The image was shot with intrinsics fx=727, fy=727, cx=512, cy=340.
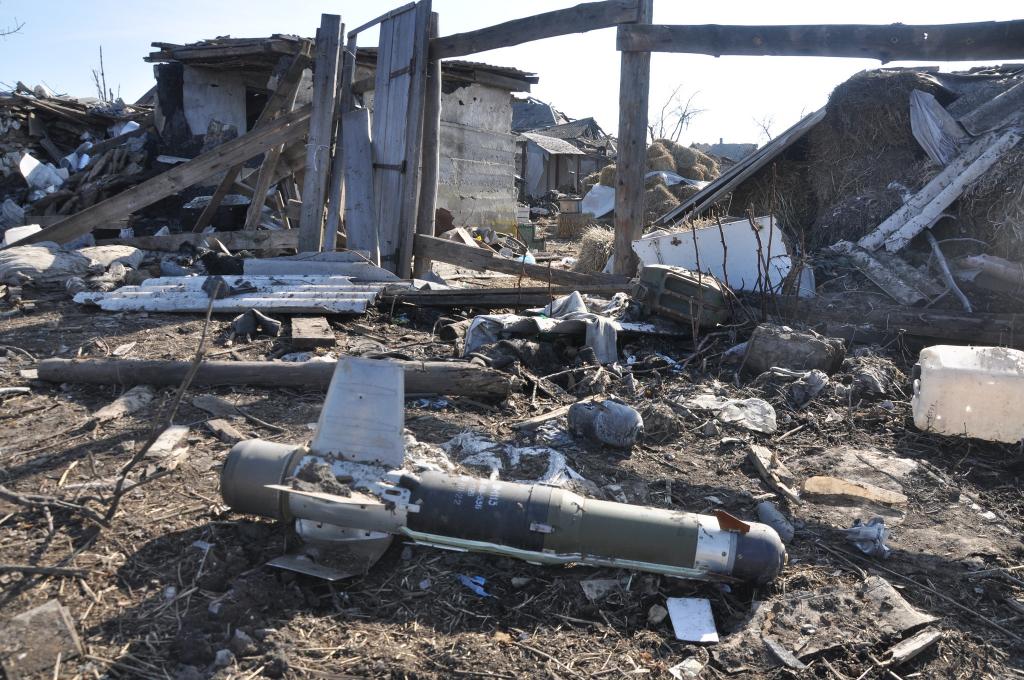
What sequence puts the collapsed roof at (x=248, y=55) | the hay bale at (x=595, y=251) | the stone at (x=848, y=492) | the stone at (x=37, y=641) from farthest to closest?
the collapsed roof at (x=248, y=55) → the hay bale at (x=595, y=251) → the stone at (x=848, y=492) → the stone at (x=37, y=641)

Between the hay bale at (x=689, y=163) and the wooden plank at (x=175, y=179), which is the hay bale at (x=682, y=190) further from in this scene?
the wooden plank at (x=175, y=179)

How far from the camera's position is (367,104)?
1276 cm

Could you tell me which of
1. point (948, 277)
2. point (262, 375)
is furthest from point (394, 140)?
point (948, 277)

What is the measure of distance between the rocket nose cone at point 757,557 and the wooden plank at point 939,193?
19.0 ft

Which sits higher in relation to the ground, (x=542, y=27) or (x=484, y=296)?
(x=542, y=27)

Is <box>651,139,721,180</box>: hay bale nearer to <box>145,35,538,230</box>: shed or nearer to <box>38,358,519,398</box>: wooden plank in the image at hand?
<box>145,35,538,230</box>: shed

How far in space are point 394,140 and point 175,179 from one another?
2.38 m

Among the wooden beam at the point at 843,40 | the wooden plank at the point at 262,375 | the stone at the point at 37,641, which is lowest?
the stone at the point at 37,641

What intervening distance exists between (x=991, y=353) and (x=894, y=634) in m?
2.31

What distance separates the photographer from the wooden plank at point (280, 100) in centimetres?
801

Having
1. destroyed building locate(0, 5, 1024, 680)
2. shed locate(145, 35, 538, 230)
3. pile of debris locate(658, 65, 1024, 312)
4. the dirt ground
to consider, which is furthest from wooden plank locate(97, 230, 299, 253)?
pile of debris locate(658, 65, 1024, 312)

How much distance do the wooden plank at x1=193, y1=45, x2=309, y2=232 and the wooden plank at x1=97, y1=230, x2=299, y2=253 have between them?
0.87 metres

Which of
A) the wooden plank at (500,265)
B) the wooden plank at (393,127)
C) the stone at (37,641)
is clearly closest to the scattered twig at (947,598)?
the stone at (37,641)

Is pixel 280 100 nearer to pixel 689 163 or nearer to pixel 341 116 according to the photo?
pixel 341 116
